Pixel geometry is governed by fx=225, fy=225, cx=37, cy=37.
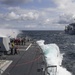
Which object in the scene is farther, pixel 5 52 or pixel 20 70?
pixel 5 52

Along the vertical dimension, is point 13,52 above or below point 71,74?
above

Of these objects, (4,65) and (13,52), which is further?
(13,52)

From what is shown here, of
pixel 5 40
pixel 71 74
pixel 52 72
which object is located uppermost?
pixel 5 40

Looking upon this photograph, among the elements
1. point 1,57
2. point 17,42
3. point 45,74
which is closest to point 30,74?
point 45,74

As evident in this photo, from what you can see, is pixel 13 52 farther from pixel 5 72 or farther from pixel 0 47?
pixel 5 72

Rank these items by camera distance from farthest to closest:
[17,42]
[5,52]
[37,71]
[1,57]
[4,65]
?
[17,42]
[5,52]
[1,57]
[4,65]
[37,71]

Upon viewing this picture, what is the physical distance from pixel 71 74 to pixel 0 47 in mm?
12411

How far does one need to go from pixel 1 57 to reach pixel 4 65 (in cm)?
687

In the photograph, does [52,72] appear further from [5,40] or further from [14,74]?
[5,40]

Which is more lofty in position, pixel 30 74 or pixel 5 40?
pixel 5 40

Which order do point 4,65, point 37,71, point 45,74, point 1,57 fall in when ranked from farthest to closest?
point 1,57 < point 4,65 < point 37,71 < point 45,74

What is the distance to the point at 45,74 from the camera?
2347 centimetres

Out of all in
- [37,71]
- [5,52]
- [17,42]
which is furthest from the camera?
[17,42]

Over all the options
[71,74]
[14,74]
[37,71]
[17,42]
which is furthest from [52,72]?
[17,42]
